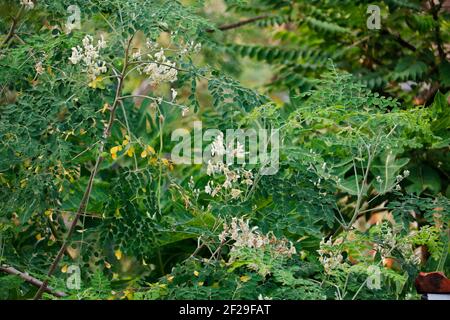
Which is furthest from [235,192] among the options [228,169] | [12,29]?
[12,29]

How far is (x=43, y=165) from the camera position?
322 cm

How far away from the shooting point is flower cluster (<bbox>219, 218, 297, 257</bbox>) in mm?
2959

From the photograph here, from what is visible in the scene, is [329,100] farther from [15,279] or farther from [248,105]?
[15,279]

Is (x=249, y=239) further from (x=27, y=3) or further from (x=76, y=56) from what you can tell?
(x=27, y=3)

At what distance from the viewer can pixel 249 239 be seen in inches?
117

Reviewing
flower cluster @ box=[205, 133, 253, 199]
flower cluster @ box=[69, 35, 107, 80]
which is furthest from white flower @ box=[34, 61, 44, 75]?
flower cluster @ box=[205, 133, 253, 199]

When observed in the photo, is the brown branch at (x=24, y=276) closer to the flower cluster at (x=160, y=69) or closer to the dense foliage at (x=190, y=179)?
the dense foliage at (x=190, y=179)

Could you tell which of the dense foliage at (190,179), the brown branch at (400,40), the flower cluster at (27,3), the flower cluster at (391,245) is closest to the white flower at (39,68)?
the dense foliage at (190,179)

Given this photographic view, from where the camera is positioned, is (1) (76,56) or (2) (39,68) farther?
(2) (39,68)

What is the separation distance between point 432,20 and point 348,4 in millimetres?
613

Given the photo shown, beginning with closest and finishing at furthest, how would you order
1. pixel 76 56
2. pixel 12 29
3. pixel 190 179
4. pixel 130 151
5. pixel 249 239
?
pixel 249 239
pixel 76 56
pixel 130 151
pixel 190 179
pixel 12 29

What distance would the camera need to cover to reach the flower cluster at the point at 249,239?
9.71 ft
